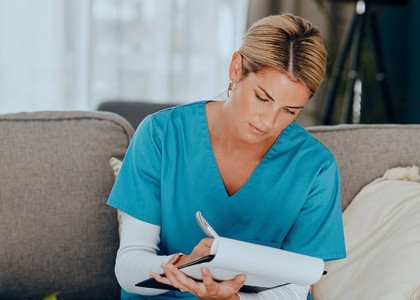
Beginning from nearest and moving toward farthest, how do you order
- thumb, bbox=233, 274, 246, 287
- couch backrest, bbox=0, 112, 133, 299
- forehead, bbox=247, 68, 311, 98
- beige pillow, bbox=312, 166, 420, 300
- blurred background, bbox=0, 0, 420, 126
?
thumb, bbox=233, 274, 246, 287, forehead, bbox=247, 68, 311, 98, beige pillow, bbox=312, 166, 420, 300, couch backrest, bbox=0, 112, 133, 299, blurred background, bbox=0, 0, 420, 126

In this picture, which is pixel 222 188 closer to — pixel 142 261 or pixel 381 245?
pixel 142 261

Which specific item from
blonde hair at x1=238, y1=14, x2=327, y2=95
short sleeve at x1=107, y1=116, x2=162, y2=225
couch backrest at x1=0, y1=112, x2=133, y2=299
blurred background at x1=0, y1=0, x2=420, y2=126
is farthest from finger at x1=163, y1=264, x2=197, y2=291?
blurred background at x1=0, y1=0, x2=420, y2=126

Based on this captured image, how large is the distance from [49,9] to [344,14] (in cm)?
143

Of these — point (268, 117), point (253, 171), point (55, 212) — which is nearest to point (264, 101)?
point (268, 117)

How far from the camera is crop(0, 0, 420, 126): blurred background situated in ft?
10.7

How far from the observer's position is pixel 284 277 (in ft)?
3.67

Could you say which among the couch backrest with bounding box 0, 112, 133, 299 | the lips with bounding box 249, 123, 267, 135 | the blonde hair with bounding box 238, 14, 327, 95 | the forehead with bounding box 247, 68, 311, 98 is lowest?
the couch backrest with bounding box 0, 112, 133, 299

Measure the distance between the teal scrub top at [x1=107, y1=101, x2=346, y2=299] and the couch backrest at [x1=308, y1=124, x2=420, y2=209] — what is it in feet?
0.70

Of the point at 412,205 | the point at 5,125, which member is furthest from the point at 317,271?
the point at 5,125

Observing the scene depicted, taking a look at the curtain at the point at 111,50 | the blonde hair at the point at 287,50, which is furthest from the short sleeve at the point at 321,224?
the curtain at the point at 111,50

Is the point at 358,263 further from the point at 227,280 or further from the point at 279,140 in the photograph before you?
the point at 227,280

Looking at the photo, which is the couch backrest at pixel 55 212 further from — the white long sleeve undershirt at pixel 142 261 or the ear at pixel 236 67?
the ear at pixel 236 67

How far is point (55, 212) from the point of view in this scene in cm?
163

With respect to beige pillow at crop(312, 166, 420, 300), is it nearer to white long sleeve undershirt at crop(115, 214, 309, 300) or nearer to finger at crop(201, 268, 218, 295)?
white long sleeve undershirt at crop(115, 214, 309, 300)
